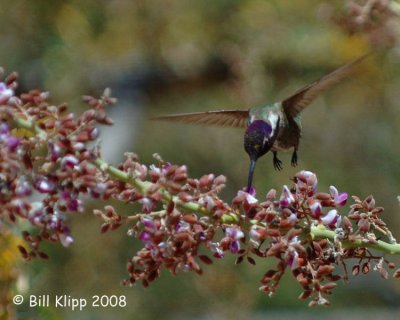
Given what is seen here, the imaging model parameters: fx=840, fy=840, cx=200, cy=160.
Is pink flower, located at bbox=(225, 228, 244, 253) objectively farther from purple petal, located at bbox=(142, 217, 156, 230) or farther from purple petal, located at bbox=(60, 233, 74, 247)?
purple petal, located at bbox=(60, 233, 74, 247)

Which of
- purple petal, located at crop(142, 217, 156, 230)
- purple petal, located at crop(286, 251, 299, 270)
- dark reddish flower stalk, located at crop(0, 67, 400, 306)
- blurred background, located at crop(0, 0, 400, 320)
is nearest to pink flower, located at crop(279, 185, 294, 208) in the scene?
dark reddish flower stalk, located at crop(0, 67, 400, 306)

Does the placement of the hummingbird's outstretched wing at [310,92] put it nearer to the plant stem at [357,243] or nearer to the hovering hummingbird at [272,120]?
the hovering hummingbird at [272,120]

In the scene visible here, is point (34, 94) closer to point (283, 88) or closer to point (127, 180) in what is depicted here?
point (127, 180)

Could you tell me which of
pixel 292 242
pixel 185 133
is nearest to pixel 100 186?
pixel 292 242

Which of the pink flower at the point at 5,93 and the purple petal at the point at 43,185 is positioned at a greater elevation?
the pink flower at the point at 5,93

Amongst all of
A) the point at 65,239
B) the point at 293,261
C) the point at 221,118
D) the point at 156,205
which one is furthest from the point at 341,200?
the point at 221,118

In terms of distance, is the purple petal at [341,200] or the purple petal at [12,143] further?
the purple petal at [341,200]

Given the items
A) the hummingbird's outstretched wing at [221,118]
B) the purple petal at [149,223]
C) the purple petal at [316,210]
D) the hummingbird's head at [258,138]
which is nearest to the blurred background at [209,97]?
the hummingbird's outstretched wing at [221,118]
